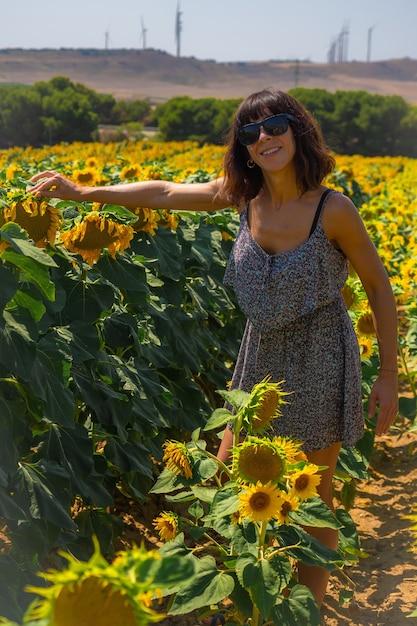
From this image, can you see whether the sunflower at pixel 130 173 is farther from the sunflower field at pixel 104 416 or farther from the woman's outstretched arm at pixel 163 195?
the woman's outstretched arm at pixel 163 195

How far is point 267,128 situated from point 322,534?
108 cm

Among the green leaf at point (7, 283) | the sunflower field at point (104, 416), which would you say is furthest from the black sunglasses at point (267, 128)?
the green leaf at point (7, 283)

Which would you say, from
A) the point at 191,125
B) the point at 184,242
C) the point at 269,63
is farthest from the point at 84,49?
the point at 184,242

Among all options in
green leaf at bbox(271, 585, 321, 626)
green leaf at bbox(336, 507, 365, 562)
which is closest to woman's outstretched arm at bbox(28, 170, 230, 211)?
green leaf at bbox(336, 507, 365, 562)

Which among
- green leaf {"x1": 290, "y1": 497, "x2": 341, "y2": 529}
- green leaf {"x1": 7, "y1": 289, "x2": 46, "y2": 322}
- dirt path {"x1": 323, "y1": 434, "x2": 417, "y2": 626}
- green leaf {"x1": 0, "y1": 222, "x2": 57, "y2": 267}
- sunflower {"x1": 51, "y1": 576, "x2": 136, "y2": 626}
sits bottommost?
dirt path {"x1": 323, "y1": 434, "x2": 417, "y2": 626}

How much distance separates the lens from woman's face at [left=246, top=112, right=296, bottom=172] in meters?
2.42

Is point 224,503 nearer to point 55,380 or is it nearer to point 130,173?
point 55,380

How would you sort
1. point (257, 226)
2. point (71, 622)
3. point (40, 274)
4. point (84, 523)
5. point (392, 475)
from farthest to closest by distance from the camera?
point (392, 475) < point (84, 523) < point (257, 226) < point (40, 274) < point (71, 622)

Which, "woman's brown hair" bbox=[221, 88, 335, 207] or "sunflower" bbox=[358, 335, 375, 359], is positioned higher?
"woman's brown hair" bbox=[221, 88, 335, 207]

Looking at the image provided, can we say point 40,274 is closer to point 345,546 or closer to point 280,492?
point 280,492

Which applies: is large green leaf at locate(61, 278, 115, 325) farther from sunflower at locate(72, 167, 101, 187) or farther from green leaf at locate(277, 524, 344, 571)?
sunflower at locate(72, 167, 101, 187)

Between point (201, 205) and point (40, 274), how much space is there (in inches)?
43.0

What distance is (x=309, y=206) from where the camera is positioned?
2.39m

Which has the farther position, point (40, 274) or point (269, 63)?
point (269, 63)
